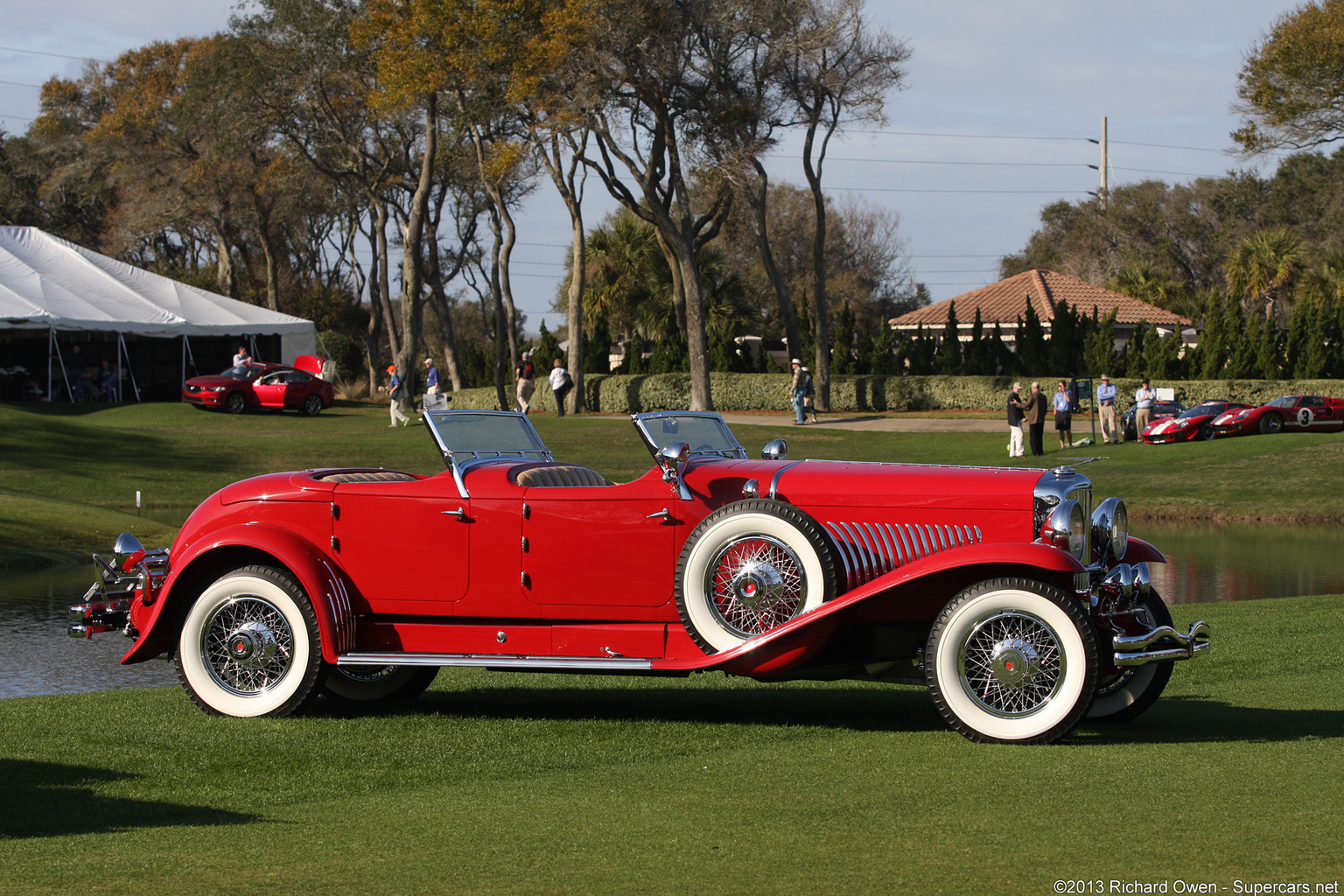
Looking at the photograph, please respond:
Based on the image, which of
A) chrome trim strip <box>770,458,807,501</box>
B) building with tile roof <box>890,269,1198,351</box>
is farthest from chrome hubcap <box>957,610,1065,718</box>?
building with tile roof <box>890,269,1198,351</box>

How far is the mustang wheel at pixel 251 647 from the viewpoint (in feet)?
22.1

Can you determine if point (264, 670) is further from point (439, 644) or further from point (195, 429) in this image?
point (195, 429)

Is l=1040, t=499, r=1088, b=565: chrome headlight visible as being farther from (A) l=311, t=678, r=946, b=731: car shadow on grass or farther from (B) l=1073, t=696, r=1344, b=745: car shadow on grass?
(A) l=311, t=678, r=946, b=731: car shadow on grass

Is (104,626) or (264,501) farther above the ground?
(264,501)

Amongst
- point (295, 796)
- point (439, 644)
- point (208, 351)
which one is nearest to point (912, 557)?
point (439, 644)

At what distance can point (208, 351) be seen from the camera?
4119 cm

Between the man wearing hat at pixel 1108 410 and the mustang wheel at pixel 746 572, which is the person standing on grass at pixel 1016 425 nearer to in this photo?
the man wearing hat at pixel 1108 410

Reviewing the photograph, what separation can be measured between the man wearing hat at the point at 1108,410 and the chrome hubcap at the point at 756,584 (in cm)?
2599

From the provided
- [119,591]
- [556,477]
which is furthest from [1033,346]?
[119,591]

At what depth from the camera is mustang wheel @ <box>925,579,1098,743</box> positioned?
571 centimetres

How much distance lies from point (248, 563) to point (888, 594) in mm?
3543

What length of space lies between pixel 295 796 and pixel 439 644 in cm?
165

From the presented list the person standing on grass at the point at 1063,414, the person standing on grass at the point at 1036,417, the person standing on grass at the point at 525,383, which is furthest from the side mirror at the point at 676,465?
the person standing on grass at the point at 525,383

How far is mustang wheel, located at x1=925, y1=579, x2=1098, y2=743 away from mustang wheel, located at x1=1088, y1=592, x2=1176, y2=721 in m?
0.83
